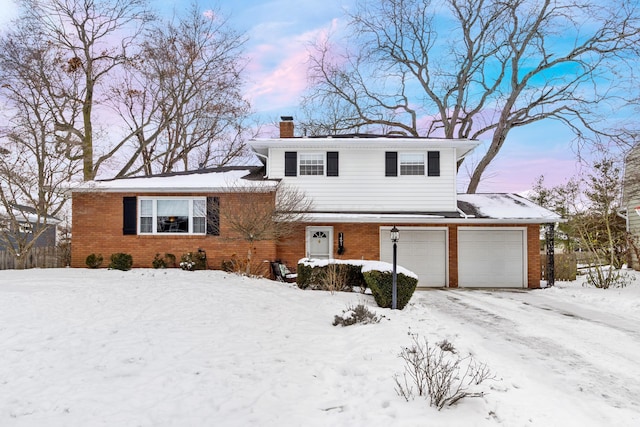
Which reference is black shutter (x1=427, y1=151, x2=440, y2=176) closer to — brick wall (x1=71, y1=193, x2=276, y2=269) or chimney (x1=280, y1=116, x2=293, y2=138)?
chimney (x1=280, y1=116, x2=293, y2=138)

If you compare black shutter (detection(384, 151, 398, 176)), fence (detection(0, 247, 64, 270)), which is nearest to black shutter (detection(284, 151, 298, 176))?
black shutter (detection(384, 151, 398, 176))

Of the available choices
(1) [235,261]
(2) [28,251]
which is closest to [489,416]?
(1) [235,261]

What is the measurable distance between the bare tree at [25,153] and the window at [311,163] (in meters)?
8.43

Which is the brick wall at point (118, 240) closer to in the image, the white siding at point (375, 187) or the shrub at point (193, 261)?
the shrub at point (193, 261)

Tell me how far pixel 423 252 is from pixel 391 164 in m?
3.65

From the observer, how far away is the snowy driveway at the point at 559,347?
4355 millimetres

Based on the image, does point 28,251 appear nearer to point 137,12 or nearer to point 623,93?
point 137,12

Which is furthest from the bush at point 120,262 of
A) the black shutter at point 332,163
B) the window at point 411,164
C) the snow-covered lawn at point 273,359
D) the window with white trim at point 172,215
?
the window at point 411,164

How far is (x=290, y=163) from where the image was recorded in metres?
15.4

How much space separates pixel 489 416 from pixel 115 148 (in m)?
24.5

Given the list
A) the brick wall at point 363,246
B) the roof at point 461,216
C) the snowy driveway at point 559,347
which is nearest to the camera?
the snowy driveway at point 559,347

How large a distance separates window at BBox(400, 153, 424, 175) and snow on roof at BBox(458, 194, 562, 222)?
8.10 feet

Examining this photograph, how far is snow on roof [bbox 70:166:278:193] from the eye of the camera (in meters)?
14.3

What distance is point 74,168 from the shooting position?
1463cm
